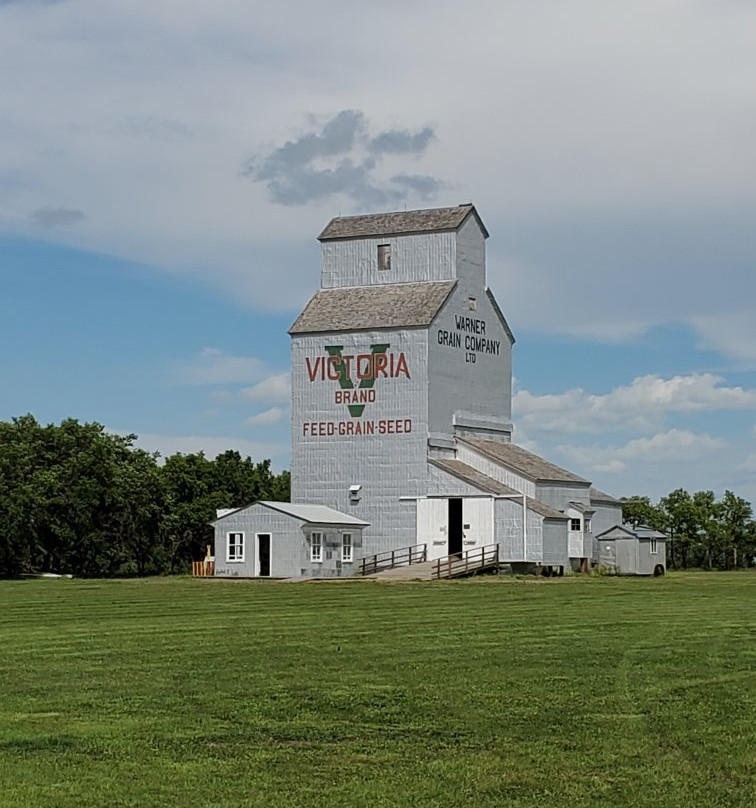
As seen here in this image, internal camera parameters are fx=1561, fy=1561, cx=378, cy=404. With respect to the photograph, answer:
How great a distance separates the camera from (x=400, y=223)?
70688 mm

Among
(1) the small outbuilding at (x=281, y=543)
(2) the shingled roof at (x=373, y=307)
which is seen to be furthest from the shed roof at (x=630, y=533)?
(2) the shingled roof at (x=373, y=307)

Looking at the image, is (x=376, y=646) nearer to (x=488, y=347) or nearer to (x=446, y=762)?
(x=446, y=762)

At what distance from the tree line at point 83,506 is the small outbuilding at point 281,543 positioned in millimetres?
8648

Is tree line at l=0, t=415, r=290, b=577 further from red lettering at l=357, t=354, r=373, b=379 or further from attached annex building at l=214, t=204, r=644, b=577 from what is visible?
red lettering at l=357, t=354, r=373, b=379

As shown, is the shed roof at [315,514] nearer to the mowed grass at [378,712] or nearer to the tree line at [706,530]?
the tree line at [706,530]

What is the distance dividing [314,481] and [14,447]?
1371 centimetres

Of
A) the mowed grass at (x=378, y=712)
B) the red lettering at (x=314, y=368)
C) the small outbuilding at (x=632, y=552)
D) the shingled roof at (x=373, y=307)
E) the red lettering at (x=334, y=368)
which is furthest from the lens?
the red lettering at (x=314, y=368)

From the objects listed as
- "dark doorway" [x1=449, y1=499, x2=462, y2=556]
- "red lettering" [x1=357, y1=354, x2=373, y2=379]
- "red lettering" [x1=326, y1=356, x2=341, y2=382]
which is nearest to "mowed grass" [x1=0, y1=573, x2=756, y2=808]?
"dark doorway" [x1=449, y1=499, x2=462, y2=556]

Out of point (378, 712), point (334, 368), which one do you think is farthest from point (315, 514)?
point (378, 712)

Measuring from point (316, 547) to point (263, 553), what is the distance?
2242 millimetres

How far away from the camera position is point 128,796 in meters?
11.6

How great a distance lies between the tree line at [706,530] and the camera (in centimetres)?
8000

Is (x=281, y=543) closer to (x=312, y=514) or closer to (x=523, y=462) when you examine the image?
(x=312, y=514)

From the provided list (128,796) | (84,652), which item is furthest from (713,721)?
(84,652)
